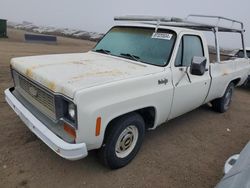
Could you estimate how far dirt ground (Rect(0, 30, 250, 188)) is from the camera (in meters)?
3.12

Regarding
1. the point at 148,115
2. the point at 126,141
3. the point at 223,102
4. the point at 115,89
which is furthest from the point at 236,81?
the point at 115,89

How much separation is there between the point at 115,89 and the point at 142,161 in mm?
1400

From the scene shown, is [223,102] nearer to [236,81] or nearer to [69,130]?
[236,81]

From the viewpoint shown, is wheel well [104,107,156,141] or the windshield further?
the windshield

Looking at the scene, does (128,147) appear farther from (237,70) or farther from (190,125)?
(237,70)

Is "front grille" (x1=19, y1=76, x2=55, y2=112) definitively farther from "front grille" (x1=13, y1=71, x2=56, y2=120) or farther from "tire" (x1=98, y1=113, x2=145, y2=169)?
"tire" (x1=98, y1=113, x2=145, y2=169)

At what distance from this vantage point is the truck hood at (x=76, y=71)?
8.76ft

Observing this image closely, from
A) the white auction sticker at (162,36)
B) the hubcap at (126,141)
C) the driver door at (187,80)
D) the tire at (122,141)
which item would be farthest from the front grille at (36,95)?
the white auction sticker at (162,36)

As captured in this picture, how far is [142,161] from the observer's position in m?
3.64

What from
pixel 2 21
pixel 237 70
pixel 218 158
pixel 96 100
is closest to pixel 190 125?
pixel 218 158

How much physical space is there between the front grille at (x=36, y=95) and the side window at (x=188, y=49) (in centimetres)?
204

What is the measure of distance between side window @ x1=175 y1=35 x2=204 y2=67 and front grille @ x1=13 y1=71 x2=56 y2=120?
2038mm

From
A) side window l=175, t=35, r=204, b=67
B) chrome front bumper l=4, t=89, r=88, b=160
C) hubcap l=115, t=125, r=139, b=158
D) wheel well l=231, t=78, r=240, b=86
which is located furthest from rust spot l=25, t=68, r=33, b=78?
wheel well l=231, t=78, r=240, b=86

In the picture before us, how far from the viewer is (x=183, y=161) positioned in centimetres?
378
